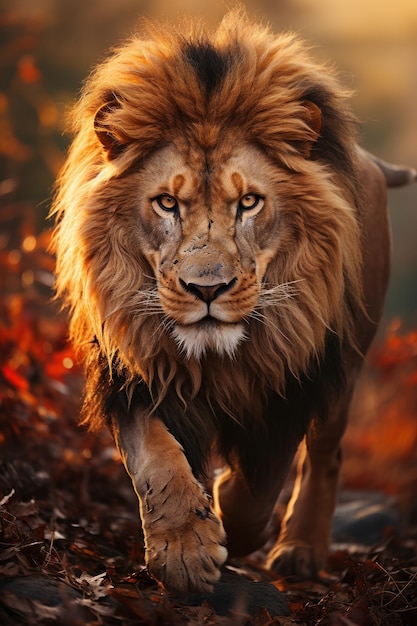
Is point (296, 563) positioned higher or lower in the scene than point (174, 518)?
lower

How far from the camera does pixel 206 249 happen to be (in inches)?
129

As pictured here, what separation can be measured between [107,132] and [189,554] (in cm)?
154

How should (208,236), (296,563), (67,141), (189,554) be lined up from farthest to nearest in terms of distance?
1. (67,141)
2. (296,563)
3. (208,236)
4. (189,554)

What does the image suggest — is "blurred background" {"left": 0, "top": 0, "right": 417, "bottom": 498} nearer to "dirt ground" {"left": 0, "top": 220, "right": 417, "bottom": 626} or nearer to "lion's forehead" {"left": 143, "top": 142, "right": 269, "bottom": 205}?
"dirt ground" {"left": 0, "top": 220, "right": 417, "bottom": 626}

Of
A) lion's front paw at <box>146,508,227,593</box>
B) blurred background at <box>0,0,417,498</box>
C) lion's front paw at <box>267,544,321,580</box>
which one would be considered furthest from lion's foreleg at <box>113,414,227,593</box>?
blurred background at <box>0,0,417,498</box>

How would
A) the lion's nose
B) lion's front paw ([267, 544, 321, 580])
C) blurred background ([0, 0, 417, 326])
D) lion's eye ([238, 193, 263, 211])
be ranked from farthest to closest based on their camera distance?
blurred background ([0, 0, 417, 326]), lion's front paw ([267, 544, 321, 580]), lion's eye ([238, 193, 263, 211]), the lion's nose

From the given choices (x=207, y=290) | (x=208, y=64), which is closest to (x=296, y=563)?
(x=207, y=290)

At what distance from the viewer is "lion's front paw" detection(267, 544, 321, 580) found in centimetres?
446

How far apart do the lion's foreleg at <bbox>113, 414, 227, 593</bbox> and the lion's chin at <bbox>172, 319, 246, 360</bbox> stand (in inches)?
13.4

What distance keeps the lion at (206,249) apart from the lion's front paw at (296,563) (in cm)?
75

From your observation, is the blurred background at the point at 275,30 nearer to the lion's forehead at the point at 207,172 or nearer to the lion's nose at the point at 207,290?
the lion's forehead at the point at 207,172

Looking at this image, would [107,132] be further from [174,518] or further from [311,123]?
[174,518]

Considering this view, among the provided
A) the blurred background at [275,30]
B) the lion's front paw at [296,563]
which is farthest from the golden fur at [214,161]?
the blurred background at [275,30]

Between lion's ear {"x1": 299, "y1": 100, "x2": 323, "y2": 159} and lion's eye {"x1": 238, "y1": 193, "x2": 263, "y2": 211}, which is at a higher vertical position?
lion's ear {"x1": 299, "y1": 100, "x2": 323, "y2": 159}
